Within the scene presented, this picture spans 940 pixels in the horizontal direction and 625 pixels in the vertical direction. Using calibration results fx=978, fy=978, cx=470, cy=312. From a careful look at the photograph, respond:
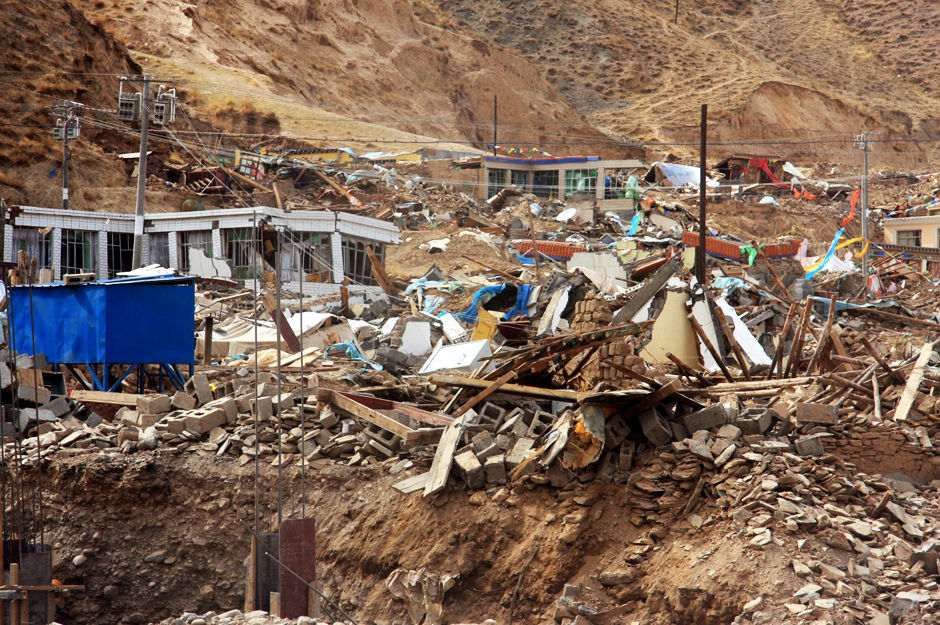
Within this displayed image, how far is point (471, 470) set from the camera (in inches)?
454

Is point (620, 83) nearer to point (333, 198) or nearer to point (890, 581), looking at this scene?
point (333, 198)

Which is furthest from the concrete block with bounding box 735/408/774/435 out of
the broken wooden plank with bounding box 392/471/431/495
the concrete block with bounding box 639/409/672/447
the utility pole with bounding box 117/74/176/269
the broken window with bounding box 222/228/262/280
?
the broken window with bounding box 222/228/262/280

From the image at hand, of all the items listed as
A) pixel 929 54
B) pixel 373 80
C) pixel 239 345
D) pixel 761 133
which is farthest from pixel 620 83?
pixel 239 345

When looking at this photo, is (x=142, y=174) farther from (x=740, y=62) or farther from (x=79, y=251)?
(x=740, y=62)

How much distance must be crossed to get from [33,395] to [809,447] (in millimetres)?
10885

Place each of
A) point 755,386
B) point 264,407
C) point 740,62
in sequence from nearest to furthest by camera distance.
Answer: point 755,386 → point 264,407 → point 740,62

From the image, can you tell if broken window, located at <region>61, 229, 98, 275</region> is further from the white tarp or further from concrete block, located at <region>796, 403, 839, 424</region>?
the white tarp

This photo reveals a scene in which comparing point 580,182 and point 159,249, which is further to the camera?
point 580,182

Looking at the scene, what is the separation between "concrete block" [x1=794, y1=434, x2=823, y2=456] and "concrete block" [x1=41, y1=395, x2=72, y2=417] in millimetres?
10454

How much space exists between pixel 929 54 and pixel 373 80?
48.3m

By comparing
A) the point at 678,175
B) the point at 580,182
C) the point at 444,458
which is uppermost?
the point at 678,175

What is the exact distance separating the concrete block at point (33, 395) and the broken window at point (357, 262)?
1218 centimetres

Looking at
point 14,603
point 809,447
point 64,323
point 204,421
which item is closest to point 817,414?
point 809,447

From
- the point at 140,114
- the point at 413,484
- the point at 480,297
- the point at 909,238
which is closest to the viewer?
the point at 413,484
